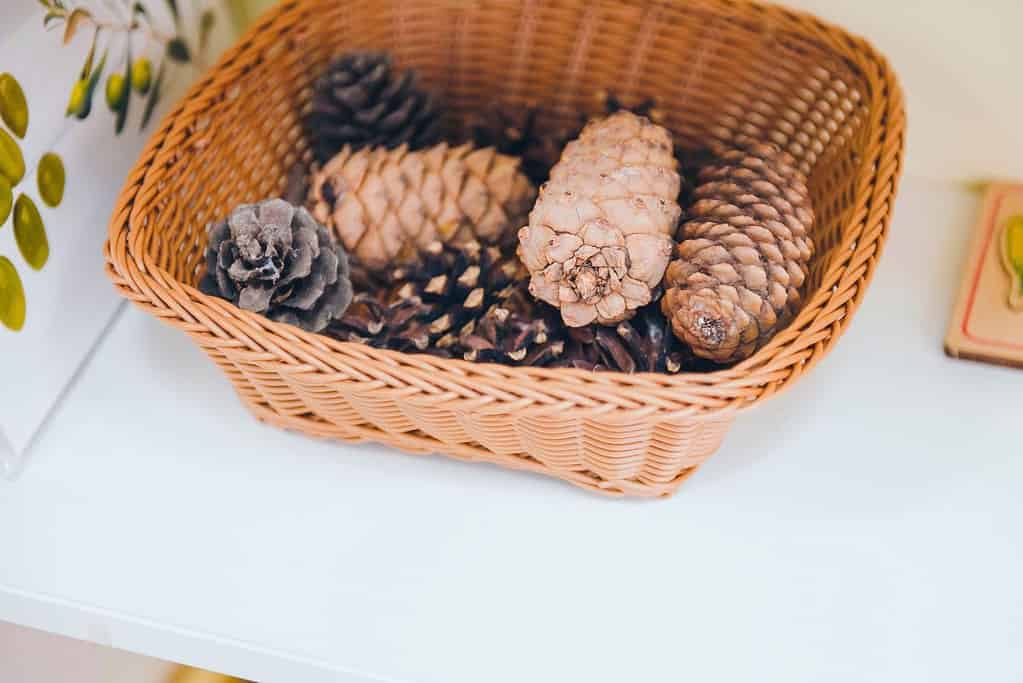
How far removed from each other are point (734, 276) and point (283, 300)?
1.02 ft

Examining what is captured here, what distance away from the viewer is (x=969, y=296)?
2.42ft

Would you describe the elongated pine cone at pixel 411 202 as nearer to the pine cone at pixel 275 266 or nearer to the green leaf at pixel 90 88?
the pine cone at pixel 275 266

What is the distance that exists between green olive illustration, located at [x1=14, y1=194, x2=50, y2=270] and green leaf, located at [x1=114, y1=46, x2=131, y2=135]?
0.12 m

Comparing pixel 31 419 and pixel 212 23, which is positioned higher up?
pixel 212 23

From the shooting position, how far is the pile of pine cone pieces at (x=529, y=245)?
0.61m

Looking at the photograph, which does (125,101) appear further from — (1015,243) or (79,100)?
(1015,243)

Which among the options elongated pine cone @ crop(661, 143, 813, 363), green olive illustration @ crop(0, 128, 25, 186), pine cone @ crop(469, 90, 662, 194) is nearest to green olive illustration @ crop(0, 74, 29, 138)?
green olive illustration @ crop(0, 128, 25, 186)

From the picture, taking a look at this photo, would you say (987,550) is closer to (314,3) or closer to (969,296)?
(969,296)

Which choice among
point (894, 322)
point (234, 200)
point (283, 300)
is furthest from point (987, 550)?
point (234, 200)

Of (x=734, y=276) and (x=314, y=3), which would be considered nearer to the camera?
(x=734, y=276)

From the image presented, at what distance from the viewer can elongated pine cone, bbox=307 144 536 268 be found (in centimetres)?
74

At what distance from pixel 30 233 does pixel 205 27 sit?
0.31m

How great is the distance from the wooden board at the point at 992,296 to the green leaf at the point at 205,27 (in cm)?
72

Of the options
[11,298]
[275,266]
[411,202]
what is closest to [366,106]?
[411,202]
